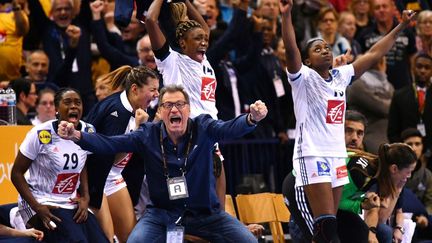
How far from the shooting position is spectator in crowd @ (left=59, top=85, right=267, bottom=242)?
786cm

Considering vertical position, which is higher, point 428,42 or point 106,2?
point 106,2

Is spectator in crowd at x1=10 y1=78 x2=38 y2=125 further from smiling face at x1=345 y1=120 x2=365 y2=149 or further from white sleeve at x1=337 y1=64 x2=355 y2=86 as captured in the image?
white sleeve at x1=337 y1=64 x2=355 y2=86

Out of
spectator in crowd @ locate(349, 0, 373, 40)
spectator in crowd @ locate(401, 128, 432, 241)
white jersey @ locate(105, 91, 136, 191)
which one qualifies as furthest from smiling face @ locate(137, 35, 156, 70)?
spectator in crowd @ locate(349, 0, 373, 40)

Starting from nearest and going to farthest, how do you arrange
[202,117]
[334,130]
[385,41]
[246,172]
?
[202,117] < [334,130] < [385,41] < [246,172]

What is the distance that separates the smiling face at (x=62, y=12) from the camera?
12.1 meters

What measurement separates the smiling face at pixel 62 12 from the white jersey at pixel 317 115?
390cm

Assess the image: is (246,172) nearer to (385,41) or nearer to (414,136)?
(414,136)

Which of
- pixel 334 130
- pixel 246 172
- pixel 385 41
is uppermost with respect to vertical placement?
pixel 385 41

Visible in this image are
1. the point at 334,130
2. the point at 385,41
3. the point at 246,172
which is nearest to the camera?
the point at 334,130

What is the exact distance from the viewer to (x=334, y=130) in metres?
8.93

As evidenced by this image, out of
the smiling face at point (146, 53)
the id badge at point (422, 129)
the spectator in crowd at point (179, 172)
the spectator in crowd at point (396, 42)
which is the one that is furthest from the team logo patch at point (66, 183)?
the spectator in crowd at point (396, 42)

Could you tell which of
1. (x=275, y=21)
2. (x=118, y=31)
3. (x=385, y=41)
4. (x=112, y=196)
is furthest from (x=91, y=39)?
(x=385, y=41)

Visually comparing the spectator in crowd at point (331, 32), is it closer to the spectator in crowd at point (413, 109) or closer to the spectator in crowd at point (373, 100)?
the spectator in crowd at point (373, 100)

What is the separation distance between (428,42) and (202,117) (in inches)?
237
